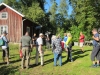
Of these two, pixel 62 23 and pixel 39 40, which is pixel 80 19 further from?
pixel 39 40

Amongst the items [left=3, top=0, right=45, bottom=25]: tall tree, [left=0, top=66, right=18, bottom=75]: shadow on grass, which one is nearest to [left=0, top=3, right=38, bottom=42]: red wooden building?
[left=3, top=0, right=45, bottom=25]: tall tree

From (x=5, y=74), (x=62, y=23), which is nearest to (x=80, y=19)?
(x=62, y=23)

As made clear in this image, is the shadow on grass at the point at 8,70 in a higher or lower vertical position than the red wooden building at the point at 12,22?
lower

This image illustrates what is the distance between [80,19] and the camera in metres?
44.8

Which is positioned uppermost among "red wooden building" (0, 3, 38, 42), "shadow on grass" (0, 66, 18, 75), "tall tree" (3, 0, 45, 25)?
"tall tree" (3, 0, 45, 25)

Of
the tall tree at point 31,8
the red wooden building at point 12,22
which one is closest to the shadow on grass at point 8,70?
the red wooden building at point 12,22

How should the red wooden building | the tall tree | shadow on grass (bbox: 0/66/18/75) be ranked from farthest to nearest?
the tall tree → the red wooden building → shadow on grass (bbox: 0/66/18/75)

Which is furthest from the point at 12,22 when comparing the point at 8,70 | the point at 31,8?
the point at 8,70

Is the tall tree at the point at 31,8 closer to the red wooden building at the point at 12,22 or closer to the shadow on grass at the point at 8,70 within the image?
the red wooden building at the point at 12,22

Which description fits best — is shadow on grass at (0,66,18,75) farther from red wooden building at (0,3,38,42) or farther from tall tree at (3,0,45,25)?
tall tree at (3,0,45,25)

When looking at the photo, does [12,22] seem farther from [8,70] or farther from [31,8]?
[8,70]

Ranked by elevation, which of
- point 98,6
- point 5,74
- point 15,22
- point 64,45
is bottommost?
point 5,74

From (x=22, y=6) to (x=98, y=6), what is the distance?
652 inches

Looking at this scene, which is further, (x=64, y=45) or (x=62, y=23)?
(x=62, y=23)
